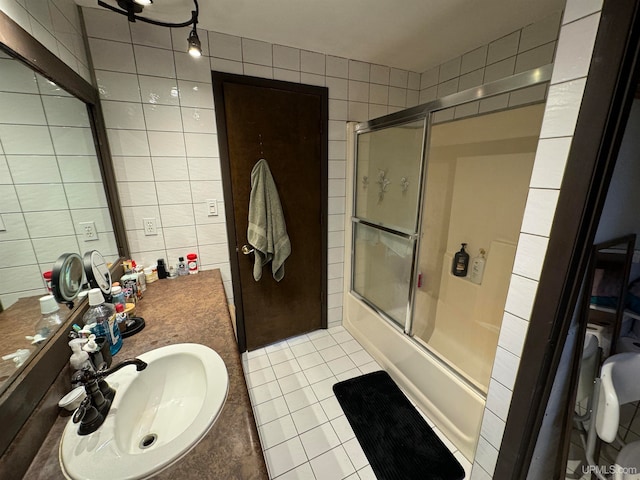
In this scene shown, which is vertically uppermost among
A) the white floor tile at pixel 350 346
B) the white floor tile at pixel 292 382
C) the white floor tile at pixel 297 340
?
the white floor tile at pixel 297 340

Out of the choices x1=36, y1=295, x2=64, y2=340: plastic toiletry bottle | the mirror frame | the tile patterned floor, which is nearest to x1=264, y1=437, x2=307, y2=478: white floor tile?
the tile patterned floor

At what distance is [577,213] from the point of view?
0.73 meters

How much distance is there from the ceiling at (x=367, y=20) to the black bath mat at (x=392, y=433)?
88.1 inches

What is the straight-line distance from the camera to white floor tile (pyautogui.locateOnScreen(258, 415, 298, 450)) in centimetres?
140

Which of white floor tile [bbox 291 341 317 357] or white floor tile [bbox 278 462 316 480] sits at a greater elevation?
white floor tile [bbox 291 341 317 357]

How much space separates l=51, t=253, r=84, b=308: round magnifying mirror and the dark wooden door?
895 mm

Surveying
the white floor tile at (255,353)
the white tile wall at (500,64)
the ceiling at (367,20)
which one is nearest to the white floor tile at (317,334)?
the white floor tile at (255,353)

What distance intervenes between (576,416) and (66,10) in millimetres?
2833

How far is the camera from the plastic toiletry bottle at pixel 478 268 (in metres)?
1.90

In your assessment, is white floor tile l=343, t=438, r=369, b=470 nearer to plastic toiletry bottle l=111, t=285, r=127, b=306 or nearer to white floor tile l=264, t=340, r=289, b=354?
white floor tile l=264, t=340, r=289, b=354

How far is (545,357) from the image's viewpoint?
85 centimetres

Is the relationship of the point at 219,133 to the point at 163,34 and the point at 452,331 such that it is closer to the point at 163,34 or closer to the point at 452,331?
the point at 163,34

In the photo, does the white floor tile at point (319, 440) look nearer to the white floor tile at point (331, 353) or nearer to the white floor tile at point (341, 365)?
the white floor tile at point (341, 365)

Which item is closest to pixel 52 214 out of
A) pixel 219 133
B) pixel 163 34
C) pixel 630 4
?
pixel 219 133
